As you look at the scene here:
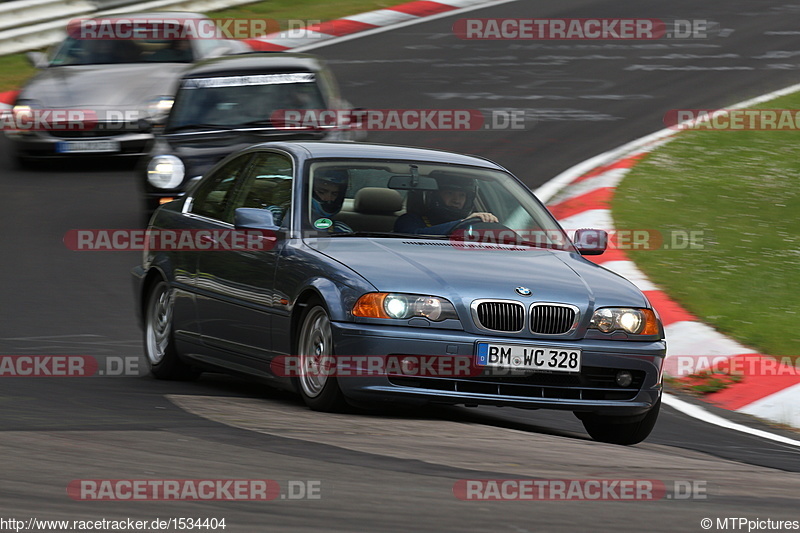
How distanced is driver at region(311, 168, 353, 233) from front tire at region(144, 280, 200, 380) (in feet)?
4.42

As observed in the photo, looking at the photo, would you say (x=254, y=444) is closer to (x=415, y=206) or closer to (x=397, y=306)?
(x=397, y=306)

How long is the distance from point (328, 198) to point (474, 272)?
110 cm

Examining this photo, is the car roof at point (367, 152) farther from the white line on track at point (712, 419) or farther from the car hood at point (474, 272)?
the white line on track at point (712, 419)

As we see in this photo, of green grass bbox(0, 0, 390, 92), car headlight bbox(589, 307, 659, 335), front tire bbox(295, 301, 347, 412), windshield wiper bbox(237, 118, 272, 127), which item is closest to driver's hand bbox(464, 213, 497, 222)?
car headlight bbox(589, 307, 659, 335)

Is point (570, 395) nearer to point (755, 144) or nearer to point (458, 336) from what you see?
point (458, 336)

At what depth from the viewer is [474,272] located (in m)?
7.11

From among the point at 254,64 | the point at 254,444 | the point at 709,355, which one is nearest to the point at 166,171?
the point at 254,64

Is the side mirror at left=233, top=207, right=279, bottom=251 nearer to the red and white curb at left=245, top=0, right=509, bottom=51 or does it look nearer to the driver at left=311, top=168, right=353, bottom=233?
the driver at left=311, top=168, right=353, bottom=233

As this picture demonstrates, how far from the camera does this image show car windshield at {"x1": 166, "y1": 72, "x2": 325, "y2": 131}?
12711 mm

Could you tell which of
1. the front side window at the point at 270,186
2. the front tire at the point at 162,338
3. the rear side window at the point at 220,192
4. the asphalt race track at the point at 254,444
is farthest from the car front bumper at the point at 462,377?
the front tire at the point at 162,338

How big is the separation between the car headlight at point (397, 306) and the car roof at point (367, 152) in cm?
137

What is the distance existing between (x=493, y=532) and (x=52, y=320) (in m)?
6.25

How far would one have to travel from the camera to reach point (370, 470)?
5707mm

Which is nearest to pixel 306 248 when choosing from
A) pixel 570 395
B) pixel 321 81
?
pixel 570 395
